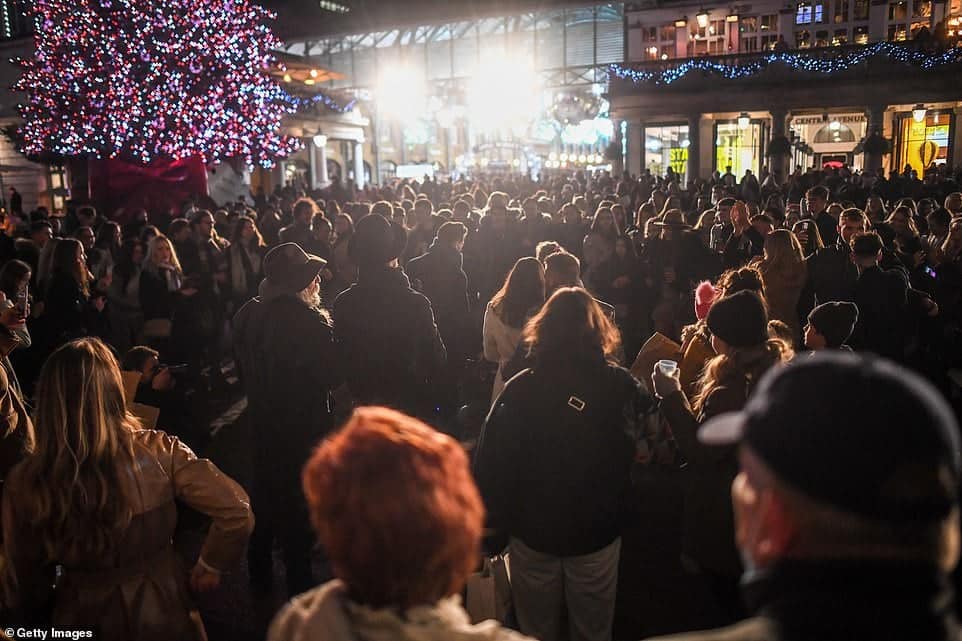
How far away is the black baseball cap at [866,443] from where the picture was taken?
1171mm

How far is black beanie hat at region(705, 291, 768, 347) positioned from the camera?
11.3ft

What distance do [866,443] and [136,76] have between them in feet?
67.2

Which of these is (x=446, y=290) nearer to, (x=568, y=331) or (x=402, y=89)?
(x=568, y=331)

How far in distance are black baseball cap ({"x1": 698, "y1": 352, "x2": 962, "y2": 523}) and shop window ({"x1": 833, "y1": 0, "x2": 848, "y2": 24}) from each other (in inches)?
1454

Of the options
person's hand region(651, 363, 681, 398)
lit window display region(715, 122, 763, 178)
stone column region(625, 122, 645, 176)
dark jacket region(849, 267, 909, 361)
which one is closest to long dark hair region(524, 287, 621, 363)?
person's hand region(651, 363, 681, 398)

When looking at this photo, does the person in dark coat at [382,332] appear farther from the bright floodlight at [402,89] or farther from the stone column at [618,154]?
the bright floodlight at [402,89]

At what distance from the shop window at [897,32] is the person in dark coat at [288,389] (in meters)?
34.3

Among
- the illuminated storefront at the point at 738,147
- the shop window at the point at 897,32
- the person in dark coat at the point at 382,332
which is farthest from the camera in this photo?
the illuminated storefront at the point at 738,147

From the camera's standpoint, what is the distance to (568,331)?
10.2ft

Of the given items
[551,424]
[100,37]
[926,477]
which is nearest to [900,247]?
[551,424]

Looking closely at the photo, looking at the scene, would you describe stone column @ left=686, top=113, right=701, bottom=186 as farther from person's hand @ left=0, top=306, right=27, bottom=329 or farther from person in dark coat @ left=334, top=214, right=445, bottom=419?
person's hand @ left=0, top=306, right=27, bottom=329

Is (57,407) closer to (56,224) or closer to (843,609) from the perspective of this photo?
(843,609)

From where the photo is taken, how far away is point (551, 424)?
308 cm

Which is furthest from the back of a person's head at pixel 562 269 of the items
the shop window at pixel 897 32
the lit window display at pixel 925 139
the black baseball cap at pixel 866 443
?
the shop window at pixel 897 32
